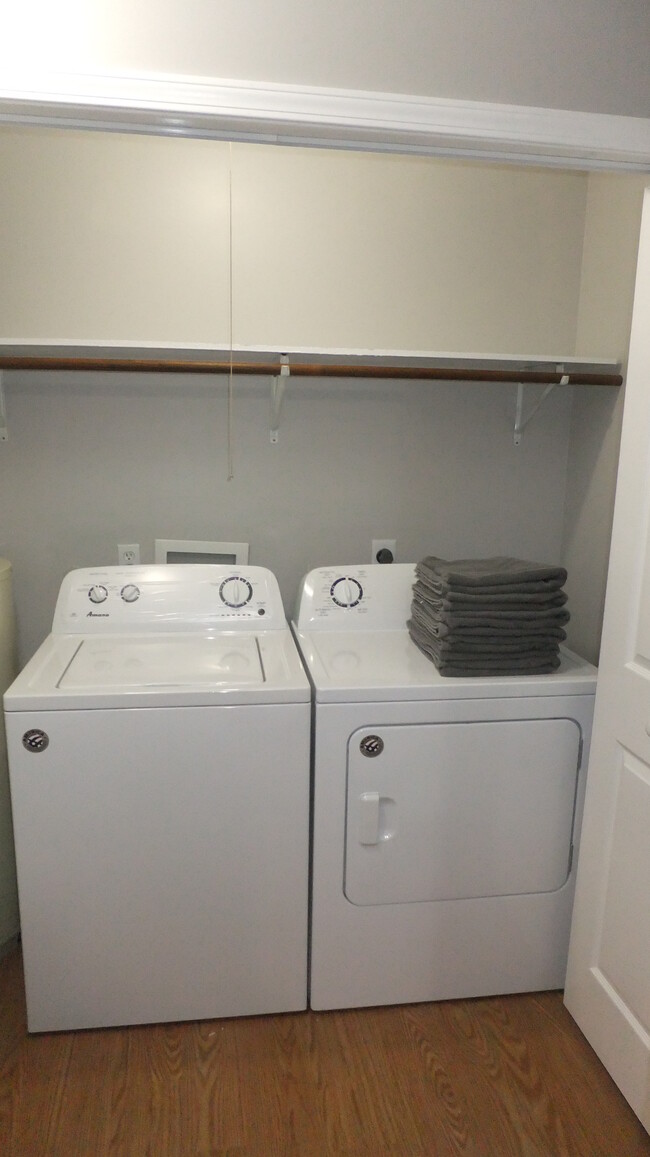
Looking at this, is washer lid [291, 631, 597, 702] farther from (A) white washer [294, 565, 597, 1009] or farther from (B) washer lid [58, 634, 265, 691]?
(B) washer lid [58, 634, 265, 691]

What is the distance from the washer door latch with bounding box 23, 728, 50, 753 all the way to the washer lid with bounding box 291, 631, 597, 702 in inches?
22.8

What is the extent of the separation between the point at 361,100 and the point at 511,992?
1.95 meters

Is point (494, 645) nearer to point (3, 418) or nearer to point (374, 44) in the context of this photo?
point (374, 44)

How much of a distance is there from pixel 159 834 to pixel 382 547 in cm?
110

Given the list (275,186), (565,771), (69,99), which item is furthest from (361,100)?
(565,771)

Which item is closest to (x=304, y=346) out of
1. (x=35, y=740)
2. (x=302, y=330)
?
(x=302, y=330)

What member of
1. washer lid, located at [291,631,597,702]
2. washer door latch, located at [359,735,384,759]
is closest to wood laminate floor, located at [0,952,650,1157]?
washer door latch, located at [359,735,384,759]

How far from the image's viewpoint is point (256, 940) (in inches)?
70.1

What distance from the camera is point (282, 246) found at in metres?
2.17

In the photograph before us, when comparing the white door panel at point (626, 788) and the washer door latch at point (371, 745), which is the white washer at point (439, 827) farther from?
the white door panel at point (626, 788)

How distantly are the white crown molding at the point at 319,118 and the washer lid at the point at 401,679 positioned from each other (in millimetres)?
1048

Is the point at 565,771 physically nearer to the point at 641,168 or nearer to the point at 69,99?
the point at 641,168

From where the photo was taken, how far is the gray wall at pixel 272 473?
7.23 ft

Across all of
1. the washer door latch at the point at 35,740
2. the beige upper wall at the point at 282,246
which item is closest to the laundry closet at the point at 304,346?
the beige upper wall at the point at 282,246
